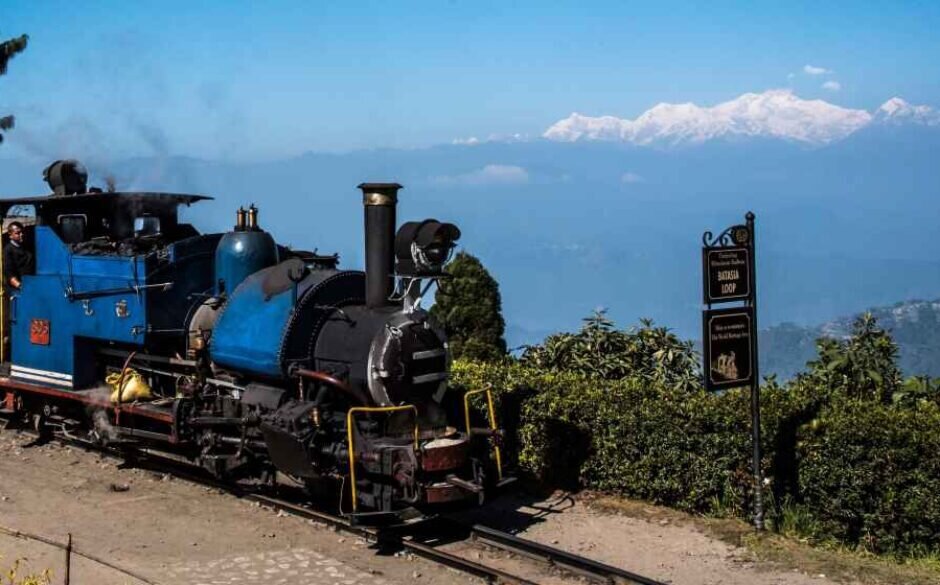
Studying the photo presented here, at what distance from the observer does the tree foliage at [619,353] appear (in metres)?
13.4

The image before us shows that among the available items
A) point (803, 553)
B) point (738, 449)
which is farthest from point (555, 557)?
point (738, 449)

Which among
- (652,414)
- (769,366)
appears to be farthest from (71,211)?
(769,366)

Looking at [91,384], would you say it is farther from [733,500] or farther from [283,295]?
[733,500]

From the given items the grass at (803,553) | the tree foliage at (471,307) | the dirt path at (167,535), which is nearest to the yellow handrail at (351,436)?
the dirt path at (167,535)

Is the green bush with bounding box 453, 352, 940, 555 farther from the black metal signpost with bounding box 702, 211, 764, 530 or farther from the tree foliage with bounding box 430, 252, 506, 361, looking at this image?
the tree foliage with bounding box 430, 252, 506, 361

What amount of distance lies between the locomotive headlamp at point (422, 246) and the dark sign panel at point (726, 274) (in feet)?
8.30

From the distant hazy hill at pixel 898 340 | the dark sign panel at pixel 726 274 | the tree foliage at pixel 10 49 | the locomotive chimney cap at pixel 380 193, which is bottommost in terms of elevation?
the distant hazy hill at pixel 898 340

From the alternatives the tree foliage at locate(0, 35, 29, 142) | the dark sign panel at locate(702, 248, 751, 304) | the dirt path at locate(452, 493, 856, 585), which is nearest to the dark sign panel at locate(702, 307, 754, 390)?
the dark sign panel at locate(702, 248, 751, 304)

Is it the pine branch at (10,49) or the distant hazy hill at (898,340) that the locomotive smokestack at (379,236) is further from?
the distant hazy hill at (898,340)

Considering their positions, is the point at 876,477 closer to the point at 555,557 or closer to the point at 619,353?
the point at 555,557

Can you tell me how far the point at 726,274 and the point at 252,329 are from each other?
492 centimetres

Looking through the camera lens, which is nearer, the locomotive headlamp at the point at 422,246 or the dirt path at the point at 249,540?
the dirt path at the point at 249,540

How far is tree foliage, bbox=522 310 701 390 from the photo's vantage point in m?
13.4

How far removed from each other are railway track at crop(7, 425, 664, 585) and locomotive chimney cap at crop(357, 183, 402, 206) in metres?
3.14
